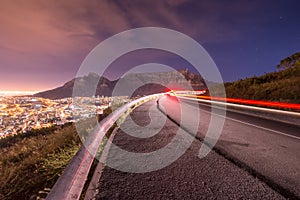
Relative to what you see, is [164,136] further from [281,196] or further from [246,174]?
[281,196]

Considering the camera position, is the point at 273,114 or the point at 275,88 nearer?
the point at 273,114

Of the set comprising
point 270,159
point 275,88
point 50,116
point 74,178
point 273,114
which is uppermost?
point 275,88

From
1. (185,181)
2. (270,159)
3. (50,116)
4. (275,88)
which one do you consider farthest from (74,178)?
(50,116)

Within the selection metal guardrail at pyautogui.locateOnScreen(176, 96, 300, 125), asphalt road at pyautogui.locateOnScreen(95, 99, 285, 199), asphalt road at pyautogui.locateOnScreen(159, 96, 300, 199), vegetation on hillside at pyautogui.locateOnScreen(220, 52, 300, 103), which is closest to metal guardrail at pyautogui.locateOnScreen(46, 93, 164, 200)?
asphalt road at pyautogui.locateOnScreen(95, 99, 285, 199)

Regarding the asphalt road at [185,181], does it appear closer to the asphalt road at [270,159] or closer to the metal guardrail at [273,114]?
the asphalt road at [270,159]

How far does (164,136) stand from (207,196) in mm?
2862

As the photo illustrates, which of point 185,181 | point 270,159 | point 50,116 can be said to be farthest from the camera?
point 50,116

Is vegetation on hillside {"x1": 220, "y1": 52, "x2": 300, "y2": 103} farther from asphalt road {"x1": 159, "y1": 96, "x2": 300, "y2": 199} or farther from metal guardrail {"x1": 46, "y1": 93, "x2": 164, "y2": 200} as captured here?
metal guardrail {"x1": 46, "y1": 93, "x2": 164, "y2": 200}

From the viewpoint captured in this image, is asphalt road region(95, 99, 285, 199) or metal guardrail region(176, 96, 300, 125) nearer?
asphalt road region(95, 99, 285, 199)

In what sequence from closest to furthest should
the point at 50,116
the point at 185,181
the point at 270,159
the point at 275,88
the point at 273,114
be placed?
1. the point at 185,181
2. the point at 270,159
3. the point at 273,114
4. the point at 275,88
5. the point at 50,116

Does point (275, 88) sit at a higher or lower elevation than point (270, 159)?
higher

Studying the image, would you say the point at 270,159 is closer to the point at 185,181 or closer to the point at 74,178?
the point at 185,181

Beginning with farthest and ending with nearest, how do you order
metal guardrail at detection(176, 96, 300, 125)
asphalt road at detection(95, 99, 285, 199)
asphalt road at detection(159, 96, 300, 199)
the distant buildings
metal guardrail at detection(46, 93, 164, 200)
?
the distant buildings, metal guardrail at detection(176, 96, 300, 125), asphalt road at detection(159, 96, 300, 199), asphalt road at detection(95, 99, 285, 199), metal guardrail at detection(46, 93, 164, 200)

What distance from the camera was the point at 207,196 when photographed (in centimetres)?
202
